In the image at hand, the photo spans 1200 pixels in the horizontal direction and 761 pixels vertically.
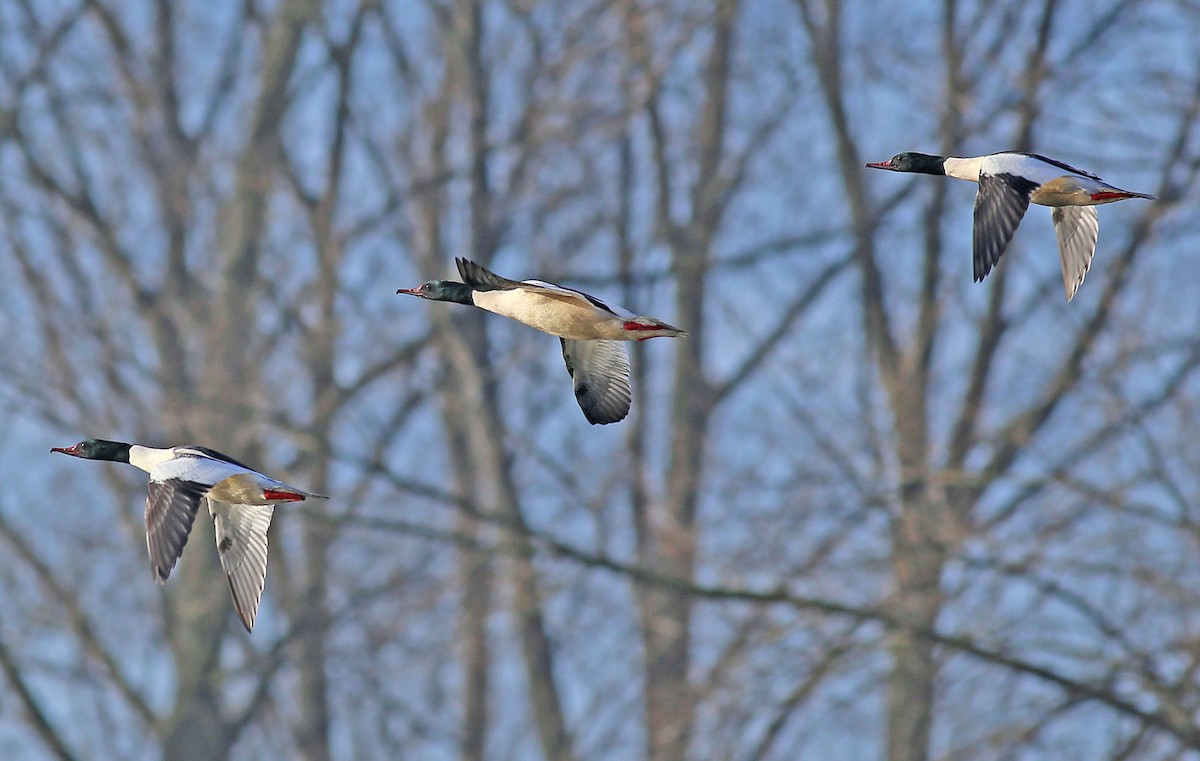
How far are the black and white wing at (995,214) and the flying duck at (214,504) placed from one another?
4.89 ft

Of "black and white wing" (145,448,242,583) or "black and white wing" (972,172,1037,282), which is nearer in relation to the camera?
"black and white wing" (972,172,1037,282)

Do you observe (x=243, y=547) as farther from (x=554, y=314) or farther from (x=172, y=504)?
(x=554, y=314)

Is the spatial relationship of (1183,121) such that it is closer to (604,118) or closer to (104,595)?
(604,118)

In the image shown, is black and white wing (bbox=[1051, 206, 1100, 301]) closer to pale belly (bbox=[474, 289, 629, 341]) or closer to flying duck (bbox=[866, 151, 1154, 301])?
flying duck (bbox=[866, 151, 1154, 301])

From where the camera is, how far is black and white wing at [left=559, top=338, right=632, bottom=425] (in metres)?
5.19

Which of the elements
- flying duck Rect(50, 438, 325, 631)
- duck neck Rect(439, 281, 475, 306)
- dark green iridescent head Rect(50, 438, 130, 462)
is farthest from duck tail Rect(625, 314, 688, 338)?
dark green iridescent head Rect(50, 438, 130, 462)

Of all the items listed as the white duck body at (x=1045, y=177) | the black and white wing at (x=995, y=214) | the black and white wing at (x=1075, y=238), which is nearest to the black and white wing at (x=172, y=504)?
the black and white wing at (x=995, y=214)

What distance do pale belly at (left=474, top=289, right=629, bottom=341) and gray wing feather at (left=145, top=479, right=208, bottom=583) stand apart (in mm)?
877

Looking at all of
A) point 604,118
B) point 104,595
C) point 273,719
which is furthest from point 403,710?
point 604,118

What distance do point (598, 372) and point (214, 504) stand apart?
1.22 m

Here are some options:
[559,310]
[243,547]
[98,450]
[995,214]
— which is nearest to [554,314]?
[559,310]

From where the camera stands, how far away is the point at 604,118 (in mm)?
16984

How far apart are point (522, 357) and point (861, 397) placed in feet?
11.2

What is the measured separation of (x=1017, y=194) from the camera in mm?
3967
